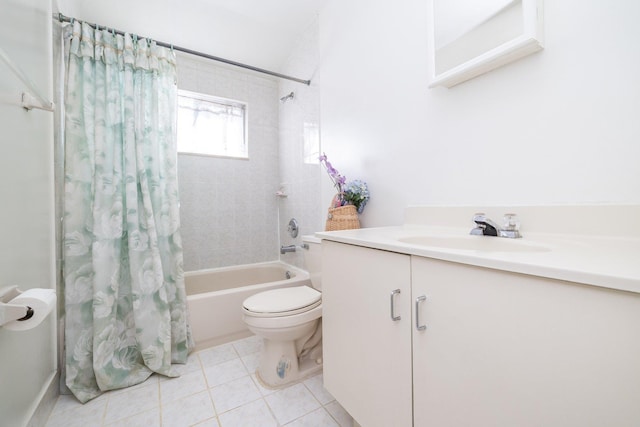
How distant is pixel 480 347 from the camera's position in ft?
1.85

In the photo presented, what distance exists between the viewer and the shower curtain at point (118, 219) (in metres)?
1.35

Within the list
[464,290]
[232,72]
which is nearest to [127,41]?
[232,72]

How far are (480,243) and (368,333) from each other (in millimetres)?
503

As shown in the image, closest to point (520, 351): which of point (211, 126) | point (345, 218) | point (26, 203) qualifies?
point (345, 218)

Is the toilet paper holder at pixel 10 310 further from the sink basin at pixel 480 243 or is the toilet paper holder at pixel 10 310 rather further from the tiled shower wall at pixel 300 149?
the tiled shower wall at pixel 300 149

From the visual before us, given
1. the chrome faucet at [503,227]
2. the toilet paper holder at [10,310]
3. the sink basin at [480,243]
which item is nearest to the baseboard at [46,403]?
the toilet paper holder at [10,310]

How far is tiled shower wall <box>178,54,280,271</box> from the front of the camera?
236cm

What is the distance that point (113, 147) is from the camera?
146 centimetres

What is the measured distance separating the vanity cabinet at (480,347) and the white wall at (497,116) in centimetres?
53

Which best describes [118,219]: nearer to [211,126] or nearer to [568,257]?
[211,126]

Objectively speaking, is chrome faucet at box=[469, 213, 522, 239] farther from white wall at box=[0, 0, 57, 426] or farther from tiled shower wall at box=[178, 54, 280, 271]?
tiled shower wall at box=[178, 54, 280, 271]

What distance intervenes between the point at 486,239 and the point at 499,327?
0.45 metres

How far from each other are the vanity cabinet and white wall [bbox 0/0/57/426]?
1.10 meters

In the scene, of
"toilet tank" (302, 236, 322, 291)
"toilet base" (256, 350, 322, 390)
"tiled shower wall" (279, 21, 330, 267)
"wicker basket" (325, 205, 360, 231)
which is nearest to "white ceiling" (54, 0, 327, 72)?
"tiled shower wall" (279, 21, 330, 267)
